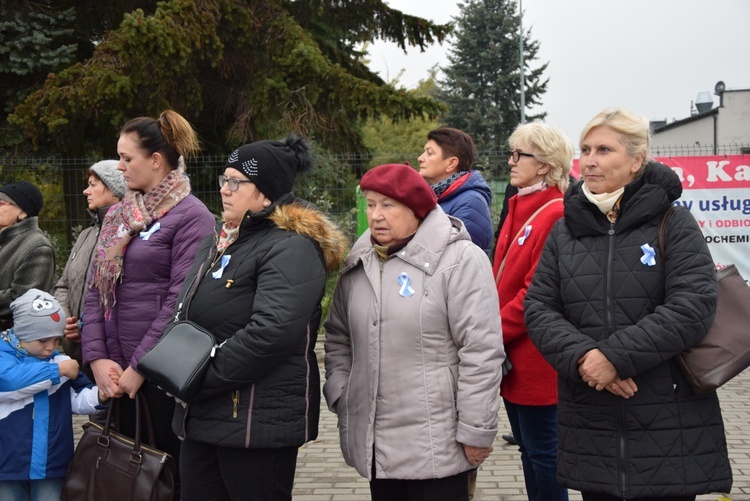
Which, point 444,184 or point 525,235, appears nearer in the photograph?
point 525,235

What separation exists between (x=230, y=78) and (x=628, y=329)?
Result: 34.1 feet

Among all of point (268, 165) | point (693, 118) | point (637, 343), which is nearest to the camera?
point (637, 343)

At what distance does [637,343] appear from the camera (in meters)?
2.58

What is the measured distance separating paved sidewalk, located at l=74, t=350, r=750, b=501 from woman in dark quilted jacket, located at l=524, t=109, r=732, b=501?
1.97 m

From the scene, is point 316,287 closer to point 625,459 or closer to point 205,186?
point 625,459

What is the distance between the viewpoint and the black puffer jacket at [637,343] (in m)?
2.59

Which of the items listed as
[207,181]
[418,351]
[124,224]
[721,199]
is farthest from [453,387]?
[207,181]

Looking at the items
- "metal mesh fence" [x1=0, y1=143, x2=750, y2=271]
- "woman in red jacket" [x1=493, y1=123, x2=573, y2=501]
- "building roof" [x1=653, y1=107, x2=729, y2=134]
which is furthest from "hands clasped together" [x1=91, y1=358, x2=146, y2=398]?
"building roof" [x1=653, y1=107, x2=729, y2=134]

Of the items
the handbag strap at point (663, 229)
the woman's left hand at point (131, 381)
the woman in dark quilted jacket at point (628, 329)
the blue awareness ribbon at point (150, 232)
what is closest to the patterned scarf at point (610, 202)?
the woman in dark quilted jacket at point (628, 329)

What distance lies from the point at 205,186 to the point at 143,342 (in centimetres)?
775

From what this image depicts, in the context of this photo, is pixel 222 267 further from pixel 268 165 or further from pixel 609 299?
pixel 609 299

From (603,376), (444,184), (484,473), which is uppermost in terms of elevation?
(444,184)

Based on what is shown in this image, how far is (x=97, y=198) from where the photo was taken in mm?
4184

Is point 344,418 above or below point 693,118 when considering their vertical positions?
below
